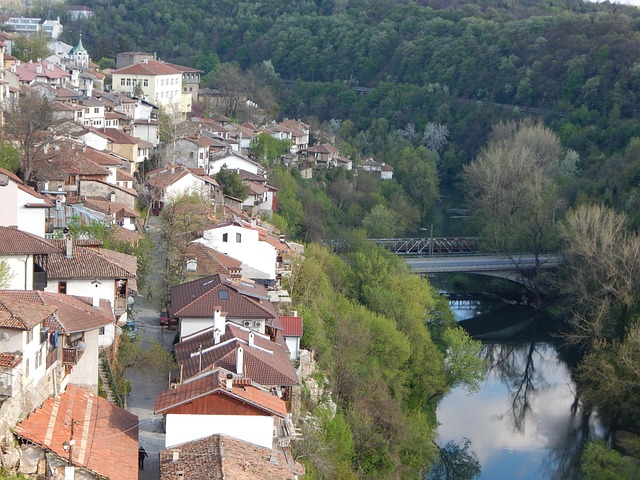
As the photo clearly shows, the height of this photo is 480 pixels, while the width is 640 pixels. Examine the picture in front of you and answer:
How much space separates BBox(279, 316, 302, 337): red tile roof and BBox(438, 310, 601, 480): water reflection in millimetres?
7269

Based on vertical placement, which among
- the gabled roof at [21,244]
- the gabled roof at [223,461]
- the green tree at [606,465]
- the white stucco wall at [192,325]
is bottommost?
the green tree at [606,465]

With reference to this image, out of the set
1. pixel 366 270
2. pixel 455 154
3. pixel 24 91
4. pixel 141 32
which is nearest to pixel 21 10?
pixel 141 32

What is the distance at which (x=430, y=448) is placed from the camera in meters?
28.2

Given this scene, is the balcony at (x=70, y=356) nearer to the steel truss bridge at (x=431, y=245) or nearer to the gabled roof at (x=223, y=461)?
the gabled roof at (x=223, y=461)

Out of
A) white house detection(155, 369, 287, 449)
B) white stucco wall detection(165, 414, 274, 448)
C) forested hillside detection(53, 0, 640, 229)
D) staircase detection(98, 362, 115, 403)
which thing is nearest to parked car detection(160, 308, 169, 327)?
staircase detection(98, 362, 115, 403)

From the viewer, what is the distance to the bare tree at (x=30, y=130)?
32188mm

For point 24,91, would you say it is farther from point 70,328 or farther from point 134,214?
point 70,328

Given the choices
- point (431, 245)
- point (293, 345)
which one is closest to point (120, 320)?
point (293, 345)

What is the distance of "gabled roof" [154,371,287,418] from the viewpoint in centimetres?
1811

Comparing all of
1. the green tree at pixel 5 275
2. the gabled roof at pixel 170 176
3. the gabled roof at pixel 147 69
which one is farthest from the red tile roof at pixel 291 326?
the gabled roof at pixel 147 69

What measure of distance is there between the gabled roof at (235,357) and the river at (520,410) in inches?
390

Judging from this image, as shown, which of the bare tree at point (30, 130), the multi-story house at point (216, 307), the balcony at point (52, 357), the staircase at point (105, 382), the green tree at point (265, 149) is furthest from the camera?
the green tree at point (265, 149)

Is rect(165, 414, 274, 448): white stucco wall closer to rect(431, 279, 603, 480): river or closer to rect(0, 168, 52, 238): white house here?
rect(0, 168, 52, 238): white house

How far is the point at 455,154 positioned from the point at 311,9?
1504 inches
